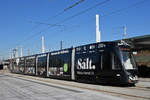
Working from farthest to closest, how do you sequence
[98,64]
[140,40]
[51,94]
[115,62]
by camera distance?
[140,40] < [98,64] < [115,62] < [51,94]

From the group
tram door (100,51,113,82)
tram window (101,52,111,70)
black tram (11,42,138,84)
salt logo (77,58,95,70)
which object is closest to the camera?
black tram (11,42,138,84)

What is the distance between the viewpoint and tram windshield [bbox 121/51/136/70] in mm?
13775

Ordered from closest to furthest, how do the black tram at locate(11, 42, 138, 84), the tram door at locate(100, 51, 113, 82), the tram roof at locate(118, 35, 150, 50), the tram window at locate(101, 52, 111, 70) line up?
1. the black tram at locate(11, 42, 138, 84)
2. the tram door at locate(100, 51, 113, 82)
3. the tram window at locate(101, 52, 111, 70)
4. the tram roof at locate(118, 35, 150, 50)

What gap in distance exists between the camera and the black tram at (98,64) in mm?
13586

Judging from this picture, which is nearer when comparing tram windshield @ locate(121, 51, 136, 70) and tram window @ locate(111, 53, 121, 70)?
tram window @ locate(111, 53, 121, 70)

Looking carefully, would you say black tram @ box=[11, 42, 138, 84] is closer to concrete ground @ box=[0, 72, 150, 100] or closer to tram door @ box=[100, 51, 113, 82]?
tram door @ box=[100, 51, 113, 82]

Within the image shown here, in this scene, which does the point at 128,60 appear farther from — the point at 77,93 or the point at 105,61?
the point at 77,93

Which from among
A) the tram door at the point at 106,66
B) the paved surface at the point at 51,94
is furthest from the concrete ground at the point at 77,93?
the tram door at the point at 106,66

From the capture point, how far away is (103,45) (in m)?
14.7

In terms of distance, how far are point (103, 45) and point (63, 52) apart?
646 cm

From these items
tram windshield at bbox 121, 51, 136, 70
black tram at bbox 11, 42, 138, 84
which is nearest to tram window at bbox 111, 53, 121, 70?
black tram at bbox 11, 42, 138, 84

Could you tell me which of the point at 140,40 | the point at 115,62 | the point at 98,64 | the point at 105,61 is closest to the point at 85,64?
the point at 98,64

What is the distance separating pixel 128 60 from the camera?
14.1m

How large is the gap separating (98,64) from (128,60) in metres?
2.10
